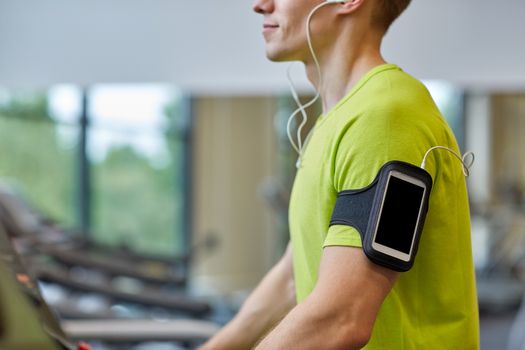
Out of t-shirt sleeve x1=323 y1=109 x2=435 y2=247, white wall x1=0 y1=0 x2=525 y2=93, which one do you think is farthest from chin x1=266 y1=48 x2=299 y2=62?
white wall x1=0 y1=0 x2=525 y2=93

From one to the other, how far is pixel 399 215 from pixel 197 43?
380cm

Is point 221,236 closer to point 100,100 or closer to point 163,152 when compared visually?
point 163,152

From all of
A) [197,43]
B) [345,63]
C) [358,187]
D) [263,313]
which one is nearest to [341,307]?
[358,187]

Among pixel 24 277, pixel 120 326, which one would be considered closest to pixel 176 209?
pixel 120 326

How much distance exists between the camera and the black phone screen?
96 centimetres

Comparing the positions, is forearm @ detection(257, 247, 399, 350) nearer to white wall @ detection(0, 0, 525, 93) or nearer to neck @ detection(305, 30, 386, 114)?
neck @ detection(305, 30, 386, 114)

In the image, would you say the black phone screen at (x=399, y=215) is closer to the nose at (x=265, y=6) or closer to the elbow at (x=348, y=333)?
the elbow at (x=348, y=333)

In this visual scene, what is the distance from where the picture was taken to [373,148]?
38.9 inches

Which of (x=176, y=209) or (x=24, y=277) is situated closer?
(x=24, y=277)

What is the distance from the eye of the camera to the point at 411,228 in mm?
970

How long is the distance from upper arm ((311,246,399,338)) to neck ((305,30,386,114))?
1.04 feet

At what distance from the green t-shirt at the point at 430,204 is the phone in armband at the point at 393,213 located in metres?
0.02

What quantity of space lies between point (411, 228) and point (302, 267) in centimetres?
25

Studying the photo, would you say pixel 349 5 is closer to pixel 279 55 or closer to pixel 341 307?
pixel 279 55
